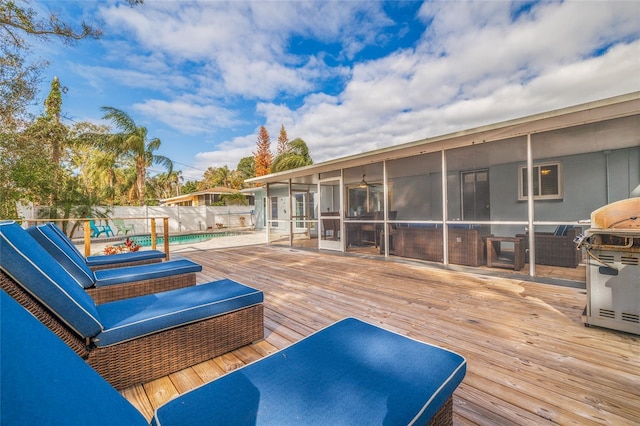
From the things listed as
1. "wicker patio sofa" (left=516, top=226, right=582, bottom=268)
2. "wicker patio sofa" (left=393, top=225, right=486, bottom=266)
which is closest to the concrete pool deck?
"wicker patio sofa" (left=393, top=225, right=486, bottom=266)

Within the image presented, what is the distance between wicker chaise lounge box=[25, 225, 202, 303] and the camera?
2613 millimetres

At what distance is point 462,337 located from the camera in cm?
252

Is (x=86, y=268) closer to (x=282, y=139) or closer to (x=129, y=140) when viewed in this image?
(x=129, y=140)

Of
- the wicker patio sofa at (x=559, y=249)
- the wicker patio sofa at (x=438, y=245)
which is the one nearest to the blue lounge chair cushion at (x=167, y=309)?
the wicker patio sofa at (x=438, y=245)

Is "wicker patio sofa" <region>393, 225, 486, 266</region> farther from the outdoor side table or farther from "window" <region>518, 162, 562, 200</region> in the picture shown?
"window" <region>518, 162, 562, 200</region>

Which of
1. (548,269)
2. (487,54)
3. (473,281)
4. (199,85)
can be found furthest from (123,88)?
(548,269)

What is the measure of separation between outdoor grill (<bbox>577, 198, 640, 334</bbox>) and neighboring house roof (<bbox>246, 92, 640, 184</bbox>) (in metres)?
1.82

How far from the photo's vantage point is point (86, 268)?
3.04 m

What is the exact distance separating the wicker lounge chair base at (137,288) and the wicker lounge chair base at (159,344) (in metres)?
1.49

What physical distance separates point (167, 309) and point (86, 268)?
170 cm

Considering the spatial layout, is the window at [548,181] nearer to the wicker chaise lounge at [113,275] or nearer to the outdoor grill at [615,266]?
the outdoor grill at [615,266]

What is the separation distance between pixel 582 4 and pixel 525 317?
25.5ft

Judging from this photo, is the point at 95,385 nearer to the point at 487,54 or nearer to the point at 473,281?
the point at 473,281

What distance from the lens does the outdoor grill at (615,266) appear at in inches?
93.7
